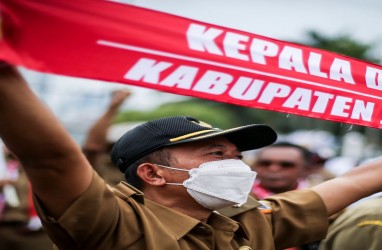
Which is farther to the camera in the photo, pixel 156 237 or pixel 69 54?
pixel 156 237

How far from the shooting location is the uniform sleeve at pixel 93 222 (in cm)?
230

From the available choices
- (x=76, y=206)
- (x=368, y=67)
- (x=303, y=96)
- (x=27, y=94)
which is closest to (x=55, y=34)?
(x=27, y=94)

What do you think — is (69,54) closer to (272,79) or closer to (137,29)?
(137,29)

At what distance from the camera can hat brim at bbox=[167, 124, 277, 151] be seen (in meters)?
2.98

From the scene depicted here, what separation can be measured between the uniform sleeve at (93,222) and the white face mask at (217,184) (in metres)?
0.40

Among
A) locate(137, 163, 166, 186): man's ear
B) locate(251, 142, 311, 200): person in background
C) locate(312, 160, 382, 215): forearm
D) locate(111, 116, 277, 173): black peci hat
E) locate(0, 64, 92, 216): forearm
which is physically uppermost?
locate(0, 64, 92, 216): forearm

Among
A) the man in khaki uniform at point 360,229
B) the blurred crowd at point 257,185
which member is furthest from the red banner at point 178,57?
the blurred crowd at point 257,185

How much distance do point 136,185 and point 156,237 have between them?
1.70 ft

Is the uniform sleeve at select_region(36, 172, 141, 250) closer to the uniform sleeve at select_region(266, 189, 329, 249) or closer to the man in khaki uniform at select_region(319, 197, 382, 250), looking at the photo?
the uniform sleeve at select_region(266, 189, 329, 249)

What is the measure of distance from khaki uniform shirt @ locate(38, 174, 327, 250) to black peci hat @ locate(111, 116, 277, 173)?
26 cm

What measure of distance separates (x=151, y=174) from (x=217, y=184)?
337 mm

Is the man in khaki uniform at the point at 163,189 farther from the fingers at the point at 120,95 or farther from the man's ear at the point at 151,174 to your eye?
the fingers at the point at 120,95

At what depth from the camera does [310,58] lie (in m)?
2.83

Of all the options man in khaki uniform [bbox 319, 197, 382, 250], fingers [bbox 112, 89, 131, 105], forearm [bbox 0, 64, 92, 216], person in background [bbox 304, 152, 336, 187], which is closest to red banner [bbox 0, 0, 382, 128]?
forearm [bbox 0, 64, 92, 216]
